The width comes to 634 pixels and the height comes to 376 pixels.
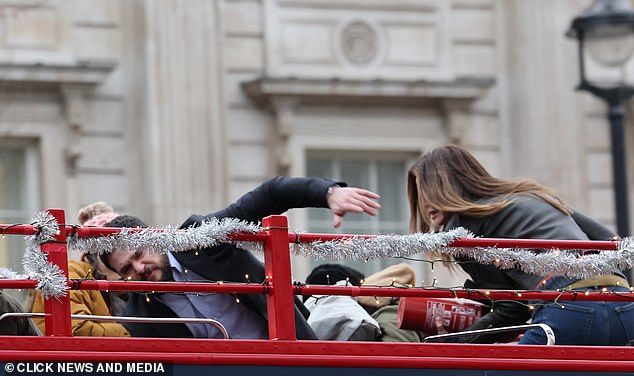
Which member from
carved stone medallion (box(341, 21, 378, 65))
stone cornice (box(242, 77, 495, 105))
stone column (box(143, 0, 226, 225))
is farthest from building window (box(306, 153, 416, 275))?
stone column (box(143, 0, 226, 225))

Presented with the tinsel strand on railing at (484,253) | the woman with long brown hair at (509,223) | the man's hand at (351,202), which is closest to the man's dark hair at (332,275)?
the woman with long brown hair at (509,223)

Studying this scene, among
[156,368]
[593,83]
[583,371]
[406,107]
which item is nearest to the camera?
[156,368]

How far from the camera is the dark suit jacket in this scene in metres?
8.09

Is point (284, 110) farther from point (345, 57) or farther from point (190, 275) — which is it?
point (190, 275)

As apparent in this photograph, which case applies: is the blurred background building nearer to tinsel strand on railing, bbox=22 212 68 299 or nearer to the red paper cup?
the red paper cup

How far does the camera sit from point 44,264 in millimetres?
7453

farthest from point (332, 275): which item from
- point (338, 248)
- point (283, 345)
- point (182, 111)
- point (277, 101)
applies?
point (277, 101)

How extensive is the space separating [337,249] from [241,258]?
63cm

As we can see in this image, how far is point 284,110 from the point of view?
2003 cm

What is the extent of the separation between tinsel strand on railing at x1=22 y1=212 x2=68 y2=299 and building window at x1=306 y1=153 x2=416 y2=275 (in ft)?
41.9

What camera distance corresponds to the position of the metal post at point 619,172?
15680 millimetres

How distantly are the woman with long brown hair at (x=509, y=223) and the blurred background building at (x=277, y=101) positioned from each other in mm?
10095

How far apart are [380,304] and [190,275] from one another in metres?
1.77

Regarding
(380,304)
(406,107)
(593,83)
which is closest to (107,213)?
(380,304)
